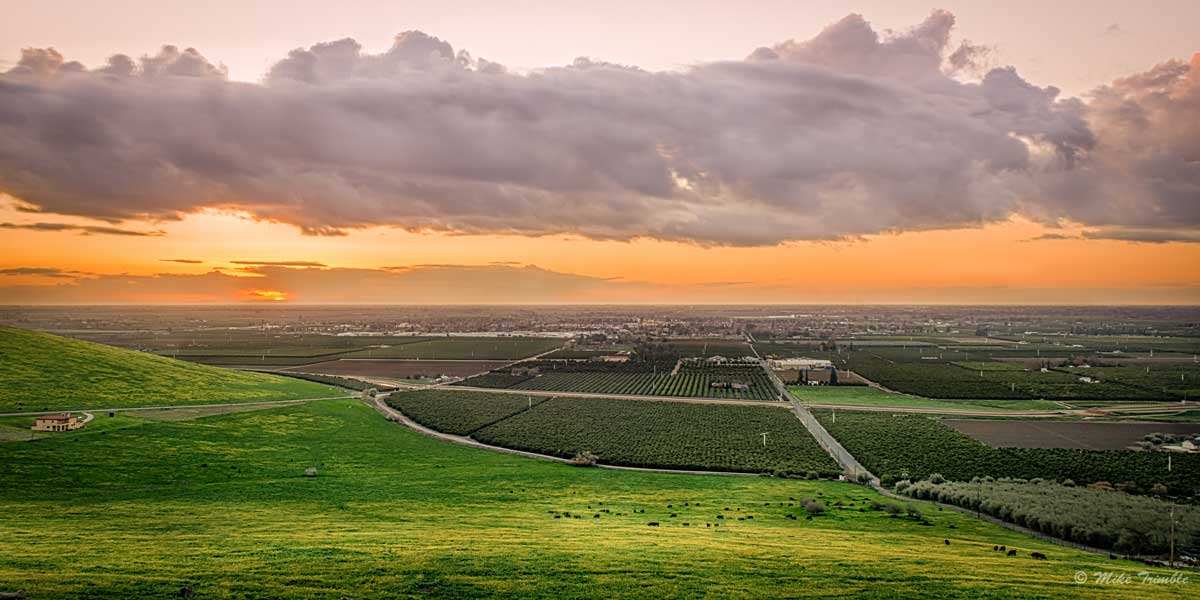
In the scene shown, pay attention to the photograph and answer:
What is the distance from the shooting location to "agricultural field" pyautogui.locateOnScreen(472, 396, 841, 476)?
72125 mm

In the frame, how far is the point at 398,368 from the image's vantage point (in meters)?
183

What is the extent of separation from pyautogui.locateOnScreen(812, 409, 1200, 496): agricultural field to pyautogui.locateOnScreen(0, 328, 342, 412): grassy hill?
305 feet

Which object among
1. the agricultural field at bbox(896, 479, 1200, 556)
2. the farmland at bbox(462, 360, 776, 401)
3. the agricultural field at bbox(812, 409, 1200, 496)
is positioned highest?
the agricultural field at bbox(896, 479, 1200, 556)

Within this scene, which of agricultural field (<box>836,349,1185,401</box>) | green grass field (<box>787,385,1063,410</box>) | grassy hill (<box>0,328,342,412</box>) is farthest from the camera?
agricultural field (<box>836,349,1185,401</box>)

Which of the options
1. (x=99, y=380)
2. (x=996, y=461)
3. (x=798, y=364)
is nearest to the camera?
(x=996, y=461)

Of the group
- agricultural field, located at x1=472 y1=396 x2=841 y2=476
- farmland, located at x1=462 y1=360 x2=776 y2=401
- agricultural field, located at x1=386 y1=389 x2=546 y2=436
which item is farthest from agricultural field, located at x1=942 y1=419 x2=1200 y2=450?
agricultural field, located at x1=386 y1=389 x2=546 y2=436

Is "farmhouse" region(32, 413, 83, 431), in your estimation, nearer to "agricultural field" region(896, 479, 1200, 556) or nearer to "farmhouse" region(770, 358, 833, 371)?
"agricultural field" region(896, 479, 1200, 556)

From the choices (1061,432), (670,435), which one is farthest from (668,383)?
(1061,432)

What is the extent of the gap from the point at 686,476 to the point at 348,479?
111 feet

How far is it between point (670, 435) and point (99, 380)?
8273 centimetres

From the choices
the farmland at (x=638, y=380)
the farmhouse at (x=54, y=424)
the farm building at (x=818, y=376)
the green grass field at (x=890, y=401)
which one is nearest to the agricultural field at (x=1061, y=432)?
the green grass field at (x=890, y=401)

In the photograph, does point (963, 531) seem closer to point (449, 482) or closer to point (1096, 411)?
point (449, 482)

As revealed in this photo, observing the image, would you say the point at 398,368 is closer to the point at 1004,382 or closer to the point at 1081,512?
the point at 1004,382

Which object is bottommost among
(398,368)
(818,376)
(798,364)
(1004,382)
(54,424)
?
(398,368)
